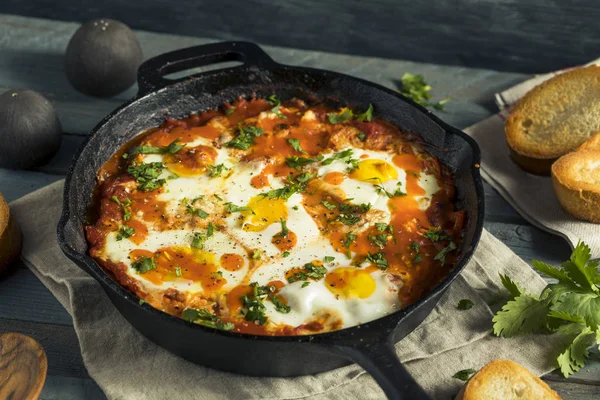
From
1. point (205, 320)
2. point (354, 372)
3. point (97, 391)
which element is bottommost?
point (97, 391)

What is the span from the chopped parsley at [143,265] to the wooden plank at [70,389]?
55cm

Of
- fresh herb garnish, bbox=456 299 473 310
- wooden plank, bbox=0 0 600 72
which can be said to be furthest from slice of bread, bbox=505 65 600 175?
fresh herb garnish, bbox=456 299 473 310

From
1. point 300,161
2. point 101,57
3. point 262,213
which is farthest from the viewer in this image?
point 101,57

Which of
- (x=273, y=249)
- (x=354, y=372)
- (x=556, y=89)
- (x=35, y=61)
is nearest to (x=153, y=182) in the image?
(x=273, y=249)

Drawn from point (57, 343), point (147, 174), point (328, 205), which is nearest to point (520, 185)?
point (328, 205)

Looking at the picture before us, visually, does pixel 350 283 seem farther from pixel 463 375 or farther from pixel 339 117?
pixel 339 117

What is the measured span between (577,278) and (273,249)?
142 centimetres

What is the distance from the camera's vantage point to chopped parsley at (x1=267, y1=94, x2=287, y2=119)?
183 inches

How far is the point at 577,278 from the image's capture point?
3760mm

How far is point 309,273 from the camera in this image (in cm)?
367

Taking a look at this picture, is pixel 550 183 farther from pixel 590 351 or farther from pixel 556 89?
pixel 590 351

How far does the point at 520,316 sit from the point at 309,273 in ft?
3.36

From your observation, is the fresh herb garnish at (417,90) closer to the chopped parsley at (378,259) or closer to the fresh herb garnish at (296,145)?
the fresh herb garnish at (296,145)

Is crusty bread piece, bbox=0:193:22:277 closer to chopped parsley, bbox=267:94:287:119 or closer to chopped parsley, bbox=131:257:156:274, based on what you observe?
chopped parsley, bbox=131:257:156:274
